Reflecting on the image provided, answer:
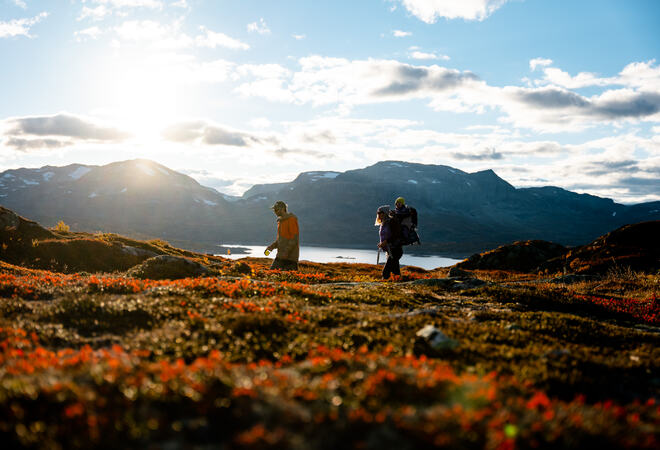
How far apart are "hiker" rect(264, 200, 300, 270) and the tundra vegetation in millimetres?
8614

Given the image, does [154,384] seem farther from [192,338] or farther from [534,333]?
[534,333]

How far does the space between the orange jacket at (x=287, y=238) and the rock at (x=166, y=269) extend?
179 inches

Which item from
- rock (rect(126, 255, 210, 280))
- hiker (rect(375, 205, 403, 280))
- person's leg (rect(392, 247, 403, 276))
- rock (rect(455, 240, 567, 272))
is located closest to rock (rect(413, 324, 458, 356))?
hiker (rect(375, 205, 403, 280))

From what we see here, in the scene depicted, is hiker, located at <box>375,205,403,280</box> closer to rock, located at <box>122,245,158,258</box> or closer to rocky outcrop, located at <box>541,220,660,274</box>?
rock, located at <box>122,245,158,258</box>

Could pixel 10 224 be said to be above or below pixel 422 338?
above

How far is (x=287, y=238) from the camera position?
24.4 meters

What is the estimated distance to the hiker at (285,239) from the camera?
2358cm

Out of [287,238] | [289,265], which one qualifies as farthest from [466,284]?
[289,265]

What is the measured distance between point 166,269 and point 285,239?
6.89m

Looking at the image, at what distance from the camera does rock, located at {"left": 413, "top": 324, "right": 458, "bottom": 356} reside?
8.67 metres

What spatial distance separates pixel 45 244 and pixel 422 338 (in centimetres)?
3124

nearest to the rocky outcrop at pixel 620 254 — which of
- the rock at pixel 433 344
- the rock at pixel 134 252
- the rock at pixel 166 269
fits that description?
the rock at pixel 433 344

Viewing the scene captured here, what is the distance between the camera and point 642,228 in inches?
1706

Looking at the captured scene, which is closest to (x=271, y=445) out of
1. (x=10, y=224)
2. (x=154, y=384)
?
(x=154, y=384)
